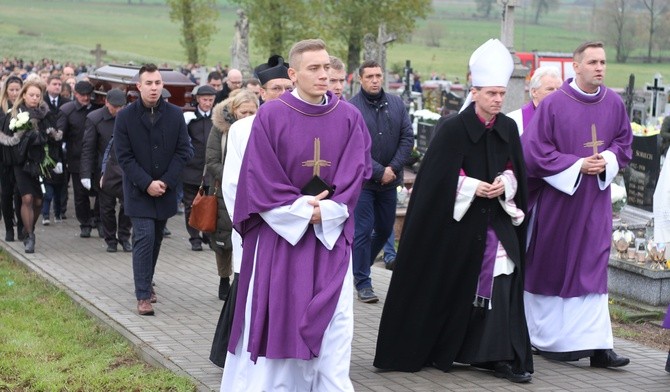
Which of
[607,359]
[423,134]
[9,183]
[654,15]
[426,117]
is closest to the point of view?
[607,359]

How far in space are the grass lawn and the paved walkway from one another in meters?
0.13

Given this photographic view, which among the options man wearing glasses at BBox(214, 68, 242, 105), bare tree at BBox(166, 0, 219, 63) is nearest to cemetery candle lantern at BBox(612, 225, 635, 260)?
man wearing glasses at BBox(214, 68, 242, 105)

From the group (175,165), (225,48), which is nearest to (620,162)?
(175,165)

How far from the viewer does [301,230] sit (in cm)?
701

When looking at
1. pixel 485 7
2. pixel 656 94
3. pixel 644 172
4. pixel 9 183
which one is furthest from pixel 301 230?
pixel 485 7

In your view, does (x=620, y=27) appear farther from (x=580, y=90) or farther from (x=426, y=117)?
(x=580, y=90)

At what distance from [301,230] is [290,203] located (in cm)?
16

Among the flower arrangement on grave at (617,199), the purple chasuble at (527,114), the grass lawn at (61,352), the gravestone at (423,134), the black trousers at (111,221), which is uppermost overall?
the purple chasuble at (527,114)

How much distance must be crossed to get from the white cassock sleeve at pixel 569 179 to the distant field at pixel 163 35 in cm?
6039

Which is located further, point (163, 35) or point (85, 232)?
point (163, 35)

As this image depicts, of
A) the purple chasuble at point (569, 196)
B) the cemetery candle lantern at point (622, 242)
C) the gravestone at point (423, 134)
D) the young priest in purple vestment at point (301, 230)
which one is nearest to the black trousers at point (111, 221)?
the cemetery candle lantern at point (622, 242)

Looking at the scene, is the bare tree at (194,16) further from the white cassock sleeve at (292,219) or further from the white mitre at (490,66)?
the white cassock sleeve at (292,219)

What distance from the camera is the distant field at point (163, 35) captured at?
79.6 metres

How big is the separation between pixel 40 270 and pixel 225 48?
3404 inches
